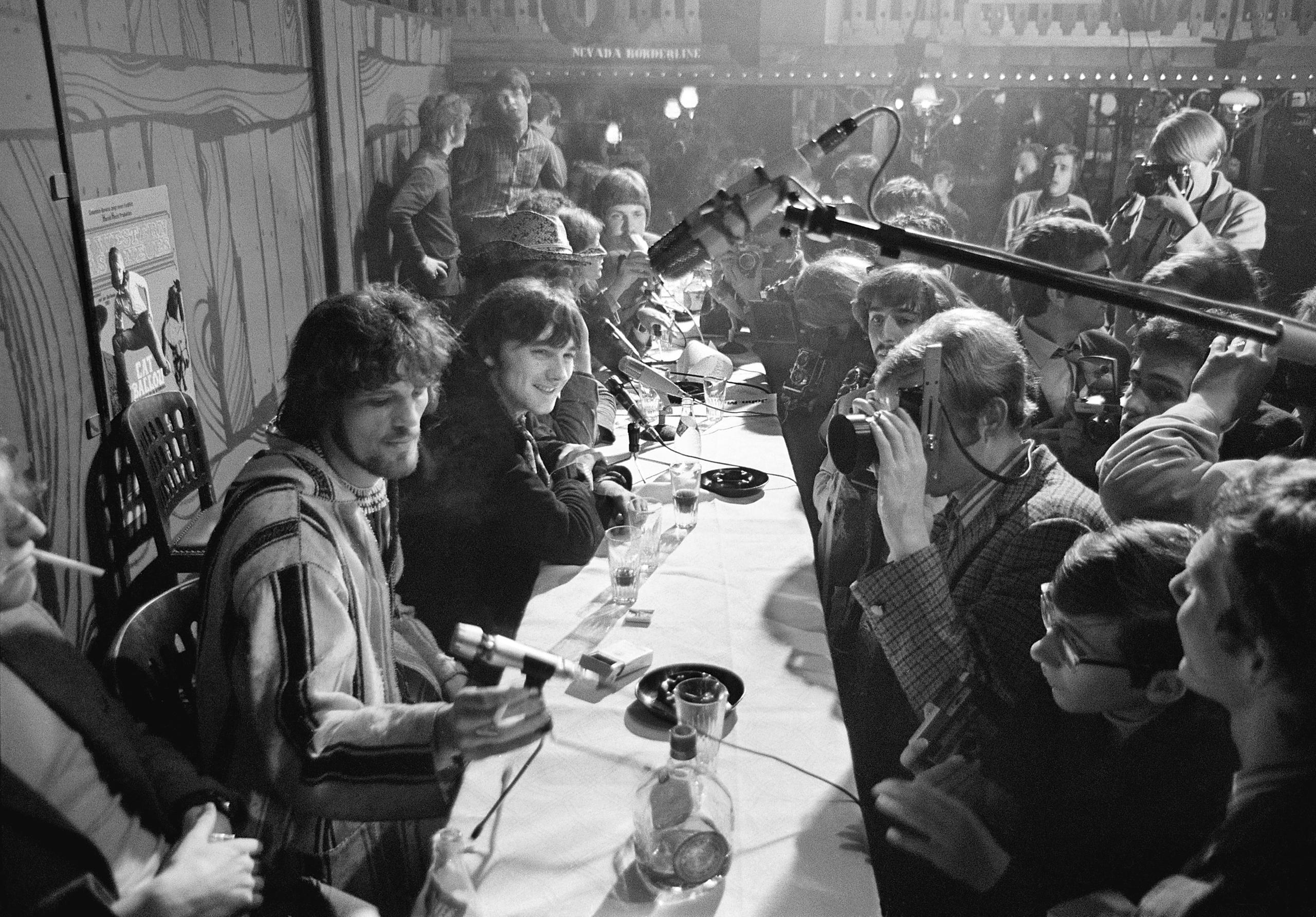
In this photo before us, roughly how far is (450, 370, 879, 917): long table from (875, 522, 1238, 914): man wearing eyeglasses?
228 millimetres

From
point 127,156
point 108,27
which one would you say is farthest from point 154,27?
point 127,156

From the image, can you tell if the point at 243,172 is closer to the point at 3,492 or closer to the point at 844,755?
the point at 3,492

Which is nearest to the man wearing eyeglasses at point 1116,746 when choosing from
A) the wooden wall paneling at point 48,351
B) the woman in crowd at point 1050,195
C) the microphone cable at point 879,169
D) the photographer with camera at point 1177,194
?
the microphone cable at point 879,169

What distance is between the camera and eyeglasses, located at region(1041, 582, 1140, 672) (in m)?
1.41

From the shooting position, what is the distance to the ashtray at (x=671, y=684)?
1.69 metres

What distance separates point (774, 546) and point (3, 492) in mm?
1833

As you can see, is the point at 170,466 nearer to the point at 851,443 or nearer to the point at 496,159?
the point at 851,443

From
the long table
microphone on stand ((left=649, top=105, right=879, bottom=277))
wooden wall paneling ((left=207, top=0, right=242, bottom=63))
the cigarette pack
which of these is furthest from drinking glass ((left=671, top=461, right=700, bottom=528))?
wooden wall paneling ((left=207, top=0, right=242, bottom=63))

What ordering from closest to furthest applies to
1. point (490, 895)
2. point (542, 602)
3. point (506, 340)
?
point (490, 895) < point (542, 602) < point (506, 340)

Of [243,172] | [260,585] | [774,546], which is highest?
[243,172]

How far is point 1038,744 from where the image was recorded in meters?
1.63

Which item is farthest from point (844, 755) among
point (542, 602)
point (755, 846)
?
point (542, 602)

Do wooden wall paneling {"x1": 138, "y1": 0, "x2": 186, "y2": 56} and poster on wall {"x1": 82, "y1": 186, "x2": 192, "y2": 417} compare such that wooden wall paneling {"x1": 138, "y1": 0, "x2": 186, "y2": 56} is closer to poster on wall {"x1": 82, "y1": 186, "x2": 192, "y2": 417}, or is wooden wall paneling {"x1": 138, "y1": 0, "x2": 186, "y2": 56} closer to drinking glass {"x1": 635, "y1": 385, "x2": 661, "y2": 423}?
poster on wall {"x1": 82, "y1": 186, "x2": 192, "y2": 417}

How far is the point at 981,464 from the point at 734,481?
1.13 meters
